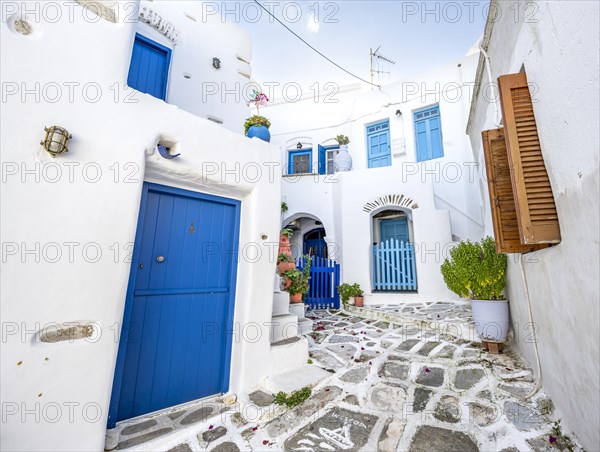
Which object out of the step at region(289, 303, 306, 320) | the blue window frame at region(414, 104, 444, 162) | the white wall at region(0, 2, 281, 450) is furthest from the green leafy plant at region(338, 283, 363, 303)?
the white wall at region(0, 2, 281, 450)

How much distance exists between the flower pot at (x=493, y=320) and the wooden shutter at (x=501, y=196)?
1.32m

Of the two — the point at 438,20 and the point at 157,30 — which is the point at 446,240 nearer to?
the point at 438,20

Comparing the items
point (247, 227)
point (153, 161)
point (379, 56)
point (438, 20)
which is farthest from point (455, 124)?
point (153, 161)

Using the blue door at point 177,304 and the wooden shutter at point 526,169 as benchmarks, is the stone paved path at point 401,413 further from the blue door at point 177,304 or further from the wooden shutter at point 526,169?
the wooden shutter at point 526,169

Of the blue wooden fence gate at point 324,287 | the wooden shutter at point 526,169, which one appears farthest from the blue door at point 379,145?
the wooden shutter at point 526,169

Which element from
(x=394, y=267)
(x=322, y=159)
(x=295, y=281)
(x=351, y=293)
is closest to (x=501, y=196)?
(x=295, y=281)

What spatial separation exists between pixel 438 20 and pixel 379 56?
640 cm

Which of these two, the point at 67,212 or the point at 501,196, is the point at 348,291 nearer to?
the point at 501,196

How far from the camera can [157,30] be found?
4492mm

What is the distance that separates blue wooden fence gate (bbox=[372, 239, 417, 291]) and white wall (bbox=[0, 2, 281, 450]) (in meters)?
6.75

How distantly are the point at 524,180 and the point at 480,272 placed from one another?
2.00 m

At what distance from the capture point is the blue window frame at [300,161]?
11.1 m

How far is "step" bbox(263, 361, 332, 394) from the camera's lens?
2973 mm

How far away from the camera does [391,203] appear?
317 inches
